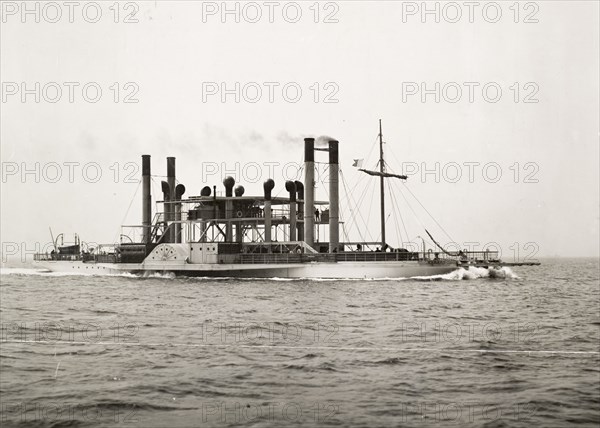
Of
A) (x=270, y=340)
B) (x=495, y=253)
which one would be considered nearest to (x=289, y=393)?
(x=270, y=340)

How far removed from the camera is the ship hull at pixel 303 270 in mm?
60875

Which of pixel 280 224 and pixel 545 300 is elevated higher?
pixel 280 224

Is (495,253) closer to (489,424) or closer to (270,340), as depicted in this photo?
(270,340)

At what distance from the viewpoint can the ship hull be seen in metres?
60.9

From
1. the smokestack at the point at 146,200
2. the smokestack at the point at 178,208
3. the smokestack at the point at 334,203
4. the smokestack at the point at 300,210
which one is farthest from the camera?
the smokestack at the point at 146,200

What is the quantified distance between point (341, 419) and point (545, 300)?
32117mm

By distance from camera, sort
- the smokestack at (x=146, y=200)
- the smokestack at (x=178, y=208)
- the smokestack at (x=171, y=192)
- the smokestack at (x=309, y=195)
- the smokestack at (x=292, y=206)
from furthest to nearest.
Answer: the smokestack at (x=146, y=200), the smokestack at (x=171, y=192), the smokestack at (x=178, y=208), the smokestack at (x=292, y=206), the smokestack at (x=309, y=195)

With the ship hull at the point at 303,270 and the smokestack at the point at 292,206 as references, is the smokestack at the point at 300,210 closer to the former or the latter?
the smokestack at the point at 292,206

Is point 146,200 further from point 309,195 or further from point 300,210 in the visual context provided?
point 309,195

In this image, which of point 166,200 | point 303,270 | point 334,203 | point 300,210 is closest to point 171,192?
point 166,200

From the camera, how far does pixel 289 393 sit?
51.1 feet

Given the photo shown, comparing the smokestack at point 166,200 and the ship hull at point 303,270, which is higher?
the smokestack at point 166,200

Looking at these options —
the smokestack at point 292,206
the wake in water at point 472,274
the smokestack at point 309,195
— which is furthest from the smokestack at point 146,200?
the wake in water at point 472,274

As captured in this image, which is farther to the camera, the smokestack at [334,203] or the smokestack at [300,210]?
the smokestack at [300,210]
